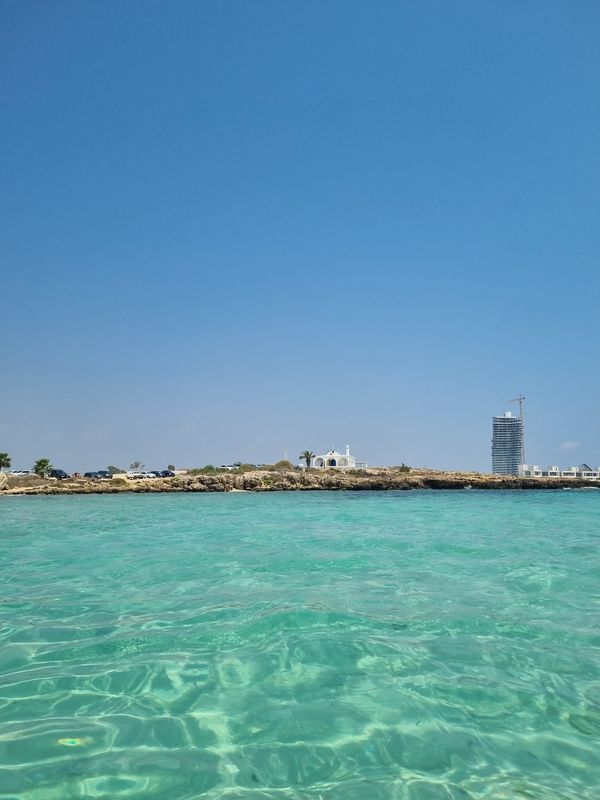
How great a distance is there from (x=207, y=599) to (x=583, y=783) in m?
5.80

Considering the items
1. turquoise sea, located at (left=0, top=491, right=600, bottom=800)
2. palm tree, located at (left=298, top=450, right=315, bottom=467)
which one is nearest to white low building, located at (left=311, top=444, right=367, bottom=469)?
palm tree, located at (left=298, top=450, right=315, bottom=467)

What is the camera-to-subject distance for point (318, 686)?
4809 mm

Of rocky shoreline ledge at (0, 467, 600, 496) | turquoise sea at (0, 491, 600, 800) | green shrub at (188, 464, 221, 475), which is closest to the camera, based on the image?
turquoise sea at (0, 491, 600, 800)

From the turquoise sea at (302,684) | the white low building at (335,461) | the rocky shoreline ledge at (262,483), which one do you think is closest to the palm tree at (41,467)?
the rocky shoreline ledge at (262,483)

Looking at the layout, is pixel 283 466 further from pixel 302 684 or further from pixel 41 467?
pixel 302 684

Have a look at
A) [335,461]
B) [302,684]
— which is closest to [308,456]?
[335,461]

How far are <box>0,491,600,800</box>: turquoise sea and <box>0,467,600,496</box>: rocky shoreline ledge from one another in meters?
56.1

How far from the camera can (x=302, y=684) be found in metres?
4.85

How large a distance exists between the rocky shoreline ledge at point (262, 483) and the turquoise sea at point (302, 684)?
56136mm

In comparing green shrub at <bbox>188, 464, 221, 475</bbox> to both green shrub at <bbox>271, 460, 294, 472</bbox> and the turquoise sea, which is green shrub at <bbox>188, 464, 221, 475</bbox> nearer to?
green shrub at <bbox>271, 460, 294, 472</bbox>

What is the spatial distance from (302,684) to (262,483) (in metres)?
64.7

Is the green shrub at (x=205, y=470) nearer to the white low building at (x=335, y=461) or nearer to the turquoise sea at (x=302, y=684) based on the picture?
the white low building at (x=335, y=461)

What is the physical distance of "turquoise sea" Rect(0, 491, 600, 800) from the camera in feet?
11.0

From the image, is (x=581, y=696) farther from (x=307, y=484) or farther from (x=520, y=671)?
(x=307, y=484)
